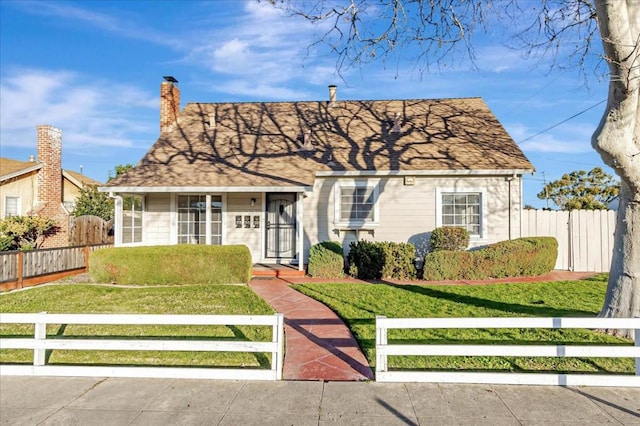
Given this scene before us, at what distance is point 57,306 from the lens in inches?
294

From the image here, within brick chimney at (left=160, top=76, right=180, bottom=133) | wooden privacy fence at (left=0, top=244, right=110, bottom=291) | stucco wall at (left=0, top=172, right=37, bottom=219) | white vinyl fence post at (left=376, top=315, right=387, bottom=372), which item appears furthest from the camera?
stucco wall at (left=0, top=172, right=37, bottom=219)

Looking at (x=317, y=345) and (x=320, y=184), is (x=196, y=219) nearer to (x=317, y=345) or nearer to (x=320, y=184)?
(x=320, y=184)

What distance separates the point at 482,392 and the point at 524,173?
928 cm

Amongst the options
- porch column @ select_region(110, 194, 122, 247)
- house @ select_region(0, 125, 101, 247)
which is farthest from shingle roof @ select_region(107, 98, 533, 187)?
house @ select_region(0, 125, 101, 247)

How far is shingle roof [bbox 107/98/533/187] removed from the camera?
39.2 ft

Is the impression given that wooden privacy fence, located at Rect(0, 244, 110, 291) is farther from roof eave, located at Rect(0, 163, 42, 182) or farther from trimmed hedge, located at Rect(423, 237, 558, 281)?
trimmed hedge, located at Rect(423, 237, 558, 281)

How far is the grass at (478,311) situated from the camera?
478 centimetres

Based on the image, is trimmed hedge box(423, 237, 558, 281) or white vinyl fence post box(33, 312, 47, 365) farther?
trimmed hedge box(423, 237, 558, 281)

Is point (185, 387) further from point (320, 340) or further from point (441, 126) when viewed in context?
point (441, 126)

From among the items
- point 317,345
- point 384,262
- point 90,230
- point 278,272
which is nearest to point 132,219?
point 90,230

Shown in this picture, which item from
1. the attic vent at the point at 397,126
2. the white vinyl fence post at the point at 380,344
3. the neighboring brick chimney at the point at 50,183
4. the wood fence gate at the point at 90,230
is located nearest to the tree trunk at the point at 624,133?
the white vinyl fence post at the point at 380,344

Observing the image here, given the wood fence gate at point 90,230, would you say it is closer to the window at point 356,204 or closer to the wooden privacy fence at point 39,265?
the wooden privacy fence at point 39,265

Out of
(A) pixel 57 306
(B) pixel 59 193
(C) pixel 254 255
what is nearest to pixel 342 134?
(C) pixel 254 255

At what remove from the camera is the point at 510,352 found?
4266mm
